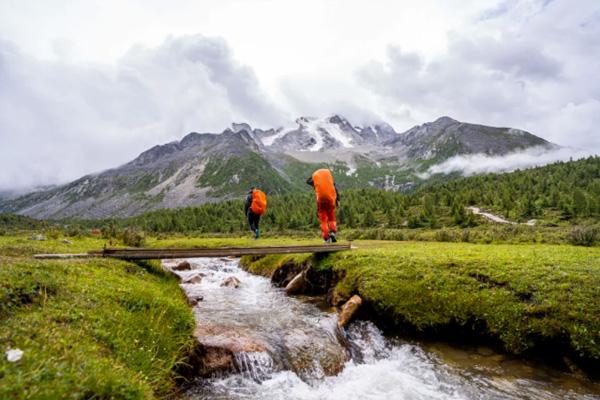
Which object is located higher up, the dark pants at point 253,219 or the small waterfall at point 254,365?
the dark pants at point 253,219

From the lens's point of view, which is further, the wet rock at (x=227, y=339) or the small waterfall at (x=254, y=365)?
the wet rock at (x=227, y=339)

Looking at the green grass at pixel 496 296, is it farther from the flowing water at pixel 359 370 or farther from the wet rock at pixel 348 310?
the flowing water at pixel 359 370

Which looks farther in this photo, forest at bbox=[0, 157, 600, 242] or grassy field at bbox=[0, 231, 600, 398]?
forest at bbox=[0, 157, 600, 242]

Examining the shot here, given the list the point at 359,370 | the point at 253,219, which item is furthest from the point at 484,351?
the point at 253,219

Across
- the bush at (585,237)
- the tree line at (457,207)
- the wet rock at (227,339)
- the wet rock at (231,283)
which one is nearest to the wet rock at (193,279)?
the wet rock at (231,283)

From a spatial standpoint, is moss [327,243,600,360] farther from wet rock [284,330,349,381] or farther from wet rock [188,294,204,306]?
wet rock [188,294,204,306]

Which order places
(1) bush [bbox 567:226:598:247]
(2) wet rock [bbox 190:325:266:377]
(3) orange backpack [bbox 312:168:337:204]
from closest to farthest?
1. (2) wet rock [bbox 190:325:266:377]
2. (3) orange backpack [bbox 312:168:337:204]
3. (1) bush [bbox 567:226:598:247]

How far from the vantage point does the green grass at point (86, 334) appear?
13.3ft

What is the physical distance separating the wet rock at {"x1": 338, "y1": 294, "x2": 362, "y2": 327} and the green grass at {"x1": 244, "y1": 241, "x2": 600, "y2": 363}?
327 mm

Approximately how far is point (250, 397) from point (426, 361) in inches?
206

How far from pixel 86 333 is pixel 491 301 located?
11.1 meters

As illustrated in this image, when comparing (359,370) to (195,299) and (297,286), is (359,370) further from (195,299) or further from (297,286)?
(195,299)

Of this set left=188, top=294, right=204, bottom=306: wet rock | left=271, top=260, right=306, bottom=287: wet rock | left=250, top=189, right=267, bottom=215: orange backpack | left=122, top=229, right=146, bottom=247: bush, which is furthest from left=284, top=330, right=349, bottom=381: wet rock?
left=122, top=229, right=146, bottom=247: bush

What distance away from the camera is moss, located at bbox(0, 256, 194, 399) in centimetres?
407
